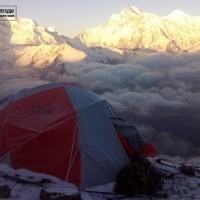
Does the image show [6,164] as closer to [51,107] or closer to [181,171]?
[51,107]

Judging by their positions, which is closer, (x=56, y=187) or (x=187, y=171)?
(x=56, y=187)

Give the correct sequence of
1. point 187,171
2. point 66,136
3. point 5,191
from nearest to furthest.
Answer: point 5,191 < point 66,136 < point 187,171

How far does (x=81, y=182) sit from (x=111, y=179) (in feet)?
2.86

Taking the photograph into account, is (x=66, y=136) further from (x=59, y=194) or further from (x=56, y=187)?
(x=59, y=194)

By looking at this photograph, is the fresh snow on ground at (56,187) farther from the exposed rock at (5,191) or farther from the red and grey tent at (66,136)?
the red and grey tent at (66,136)

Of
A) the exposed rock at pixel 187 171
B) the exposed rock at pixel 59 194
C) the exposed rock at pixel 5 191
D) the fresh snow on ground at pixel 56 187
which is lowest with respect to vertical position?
the exposed rock at pixel 187 171

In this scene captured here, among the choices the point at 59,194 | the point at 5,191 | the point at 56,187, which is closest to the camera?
the point at 59,194

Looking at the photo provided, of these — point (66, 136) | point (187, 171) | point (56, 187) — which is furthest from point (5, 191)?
point (187, 171)

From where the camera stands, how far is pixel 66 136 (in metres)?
11.7

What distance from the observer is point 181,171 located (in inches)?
525

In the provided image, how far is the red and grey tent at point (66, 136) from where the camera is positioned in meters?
11.4

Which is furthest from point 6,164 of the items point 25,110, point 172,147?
point 172,147

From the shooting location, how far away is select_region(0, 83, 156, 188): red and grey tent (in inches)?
449

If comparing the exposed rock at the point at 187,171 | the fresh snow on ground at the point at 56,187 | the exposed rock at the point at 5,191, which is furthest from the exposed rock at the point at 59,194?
the exposed rock at the point at 187,171
